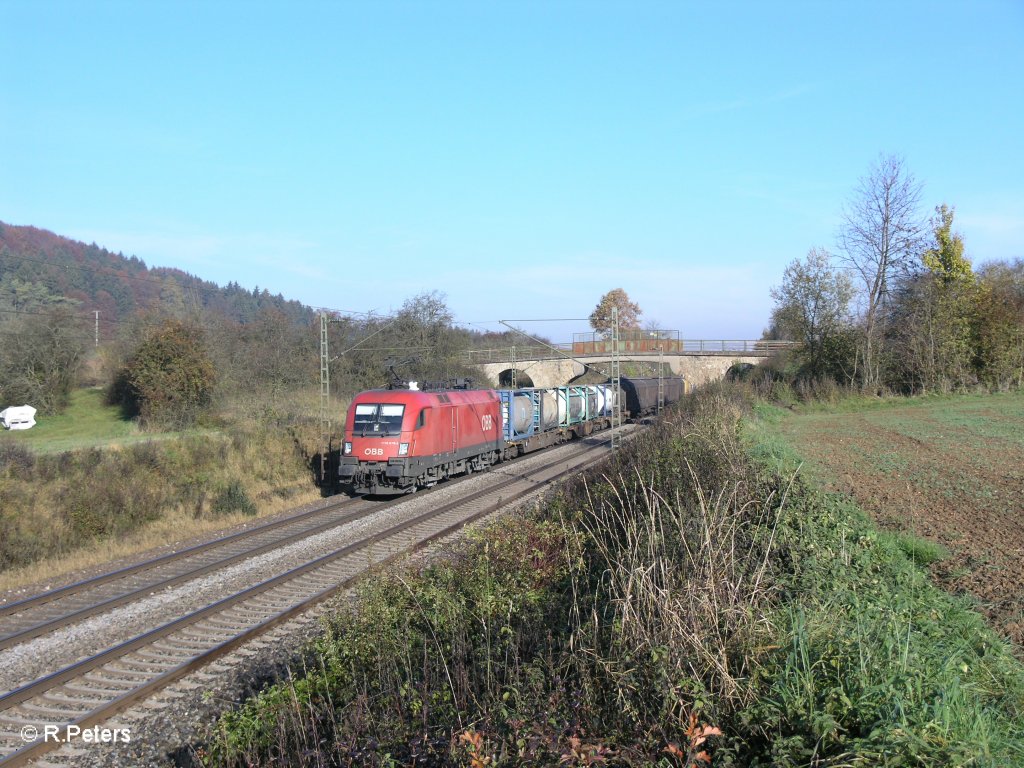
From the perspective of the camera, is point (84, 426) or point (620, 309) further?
point (620, 309)

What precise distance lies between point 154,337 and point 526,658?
3277 cm

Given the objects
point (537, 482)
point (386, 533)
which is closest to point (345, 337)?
point (537, 482)

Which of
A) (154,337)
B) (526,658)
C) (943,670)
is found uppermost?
(154,337)

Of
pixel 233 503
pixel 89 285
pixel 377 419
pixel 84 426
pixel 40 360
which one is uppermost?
pixel 89 285

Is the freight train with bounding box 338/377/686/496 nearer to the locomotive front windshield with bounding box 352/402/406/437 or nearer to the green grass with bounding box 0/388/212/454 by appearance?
the locomotive front windshield with bounding box 352/402/406/437

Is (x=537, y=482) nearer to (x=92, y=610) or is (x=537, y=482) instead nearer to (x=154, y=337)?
(x=92, y=610)

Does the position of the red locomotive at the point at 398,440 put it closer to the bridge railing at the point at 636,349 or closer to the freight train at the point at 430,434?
the freight train at the point at 430,434

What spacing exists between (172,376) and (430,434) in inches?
758

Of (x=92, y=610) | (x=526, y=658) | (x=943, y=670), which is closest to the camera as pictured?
(x=943, y=670)

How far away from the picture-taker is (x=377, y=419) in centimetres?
1839

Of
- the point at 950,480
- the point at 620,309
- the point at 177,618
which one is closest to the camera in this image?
the point at 177,618

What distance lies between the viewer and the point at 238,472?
22.7m

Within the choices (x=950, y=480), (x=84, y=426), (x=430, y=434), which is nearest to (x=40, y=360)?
(x=84, y=426)

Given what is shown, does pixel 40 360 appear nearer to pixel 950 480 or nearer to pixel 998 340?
pixel 950 480
